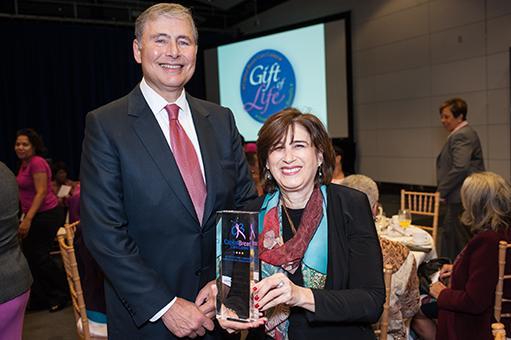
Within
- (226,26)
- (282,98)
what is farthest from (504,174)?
(226,26)

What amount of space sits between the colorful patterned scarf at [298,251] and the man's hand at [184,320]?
8.9 inches

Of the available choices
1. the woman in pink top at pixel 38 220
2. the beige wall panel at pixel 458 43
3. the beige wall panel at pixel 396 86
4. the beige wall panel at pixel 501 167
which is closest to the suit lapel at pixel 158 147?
the woman in pink top at pixel 38 220

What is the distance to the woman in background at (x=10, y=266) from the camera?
6.32 ft

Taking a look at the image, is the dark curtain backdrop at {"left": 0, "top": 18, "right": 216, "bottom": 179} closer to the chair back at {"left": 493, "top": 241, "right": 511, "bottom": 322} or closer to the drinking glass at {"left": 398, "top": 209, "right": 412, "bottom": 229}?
the drinking glass at {"left": 398, "top": 209, "right": 412, "bottom": 229}

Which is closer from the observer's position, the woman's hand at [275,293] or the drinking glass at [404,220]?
the woman's hand at [275,293]

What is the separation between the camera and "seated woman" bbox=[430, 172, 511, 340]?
217 centimetres

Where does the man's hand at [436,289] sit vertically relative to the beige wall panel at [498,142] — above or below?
below

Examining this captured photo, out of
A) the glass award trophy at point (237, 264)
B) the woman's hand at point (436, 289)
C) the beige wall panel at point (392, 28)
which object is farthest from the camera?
the beige wall panel at point (392, 28)

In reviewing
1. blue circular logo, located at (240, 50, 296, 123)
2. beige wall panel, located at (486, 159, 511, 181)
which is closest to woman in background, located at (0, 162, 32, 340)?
blue circular logo, located at (240, 50, 296, 123)

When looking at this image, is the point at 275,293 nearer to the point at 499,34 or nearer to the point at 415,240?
the point at 415,240

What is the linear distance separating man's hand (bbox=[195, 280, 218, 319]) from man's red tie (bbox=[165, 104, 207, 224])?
221 mm

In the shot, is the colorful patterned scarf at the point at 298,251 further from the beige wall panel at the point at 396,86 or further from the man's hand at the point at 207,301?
the beige wall panel at the point at 396,86

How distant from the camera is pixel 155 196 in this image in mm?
1424

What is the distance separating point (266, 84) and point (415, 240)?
211 inches
